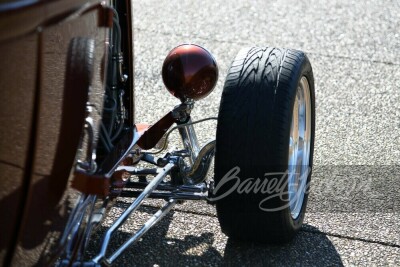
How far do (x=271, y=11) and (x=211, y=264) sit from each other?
13.3ft

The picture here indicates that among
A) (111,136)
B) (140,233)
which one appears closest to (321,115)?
(111,136)

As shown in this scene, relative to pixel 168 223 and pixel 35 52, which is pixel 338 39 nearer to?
pixel 168 223

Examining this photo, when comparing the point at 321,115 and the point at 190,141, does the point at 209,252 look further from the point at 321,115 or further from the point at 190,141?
the point at 321,115

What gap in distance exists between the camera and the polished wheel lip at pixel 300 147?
3760 millimetres

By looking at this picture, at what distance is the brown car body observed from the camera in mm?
2109

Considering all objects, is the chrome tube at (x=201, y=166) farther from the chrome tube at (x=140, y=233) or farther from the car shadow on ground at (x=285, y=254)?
the car shadow on ground at (x=285, y=254)

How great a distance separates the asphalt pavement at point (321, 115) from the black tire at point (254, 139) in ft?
0.85

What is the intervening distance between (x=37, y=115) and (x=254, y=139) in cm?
117

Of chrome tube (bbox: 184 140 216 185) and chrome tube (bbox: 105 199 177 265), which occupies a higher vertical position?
chrome tube (bbox: 184 140 216 185)

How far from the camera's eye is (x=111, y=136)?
3.55m

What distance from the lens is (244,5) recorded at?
24.2 ft

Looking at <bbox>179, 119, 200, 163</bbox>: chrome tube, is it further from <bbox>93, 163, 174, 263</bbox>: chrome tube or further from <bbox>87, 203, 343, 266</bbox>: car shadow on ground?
<bbox>87, 203, 343, 266</bbox>: car shadow on ground

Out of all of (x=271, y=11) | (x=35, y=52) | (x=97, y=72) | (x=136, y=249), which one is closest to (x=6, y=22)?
(x=35, y=52)

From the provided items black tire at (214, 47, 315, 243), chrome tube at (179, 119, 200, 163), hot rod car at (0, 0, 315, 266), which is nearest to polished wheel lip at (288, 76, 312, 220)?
hot rod car at (0, 0, 315, 266)
